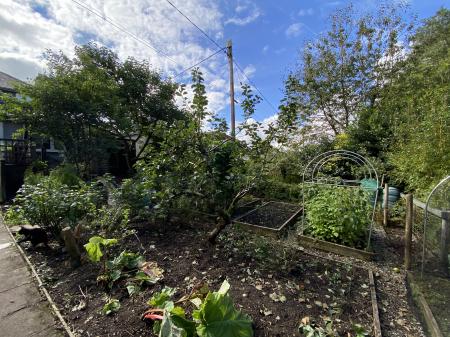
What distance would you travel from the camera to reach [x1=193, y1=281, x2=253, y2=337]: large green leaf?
1.46 metres

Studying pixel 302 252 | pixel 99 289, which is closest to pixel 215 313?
pixel 99 289

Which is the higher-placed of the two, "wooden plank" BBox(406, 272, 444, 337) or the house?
the house

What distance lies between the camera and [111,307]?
1.97 meters

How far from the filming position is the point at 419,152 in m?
4.53

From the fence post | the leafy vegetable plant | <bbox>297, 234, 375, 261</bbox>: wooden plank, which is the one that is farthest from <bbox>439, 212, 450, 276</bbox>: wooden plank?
the leafy vegetable plant

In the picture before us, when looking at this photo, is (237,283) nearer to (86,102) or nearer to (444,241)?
(444,241)

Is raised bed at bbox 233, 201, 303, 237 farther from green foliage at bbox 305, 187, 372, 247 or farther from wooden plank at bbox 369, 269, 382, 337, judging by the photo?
wooden plank at bbox 369, 269, 382, 337

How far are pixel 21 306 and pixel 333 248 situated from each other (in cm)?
405

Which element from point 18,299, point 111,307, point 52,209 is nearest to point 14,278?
point 18,299

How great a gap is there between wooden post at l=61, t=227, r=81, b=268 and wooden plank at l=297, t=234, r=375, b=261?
341 centimetres

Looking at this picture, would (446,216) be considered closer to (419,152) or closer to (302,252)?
(302,252)

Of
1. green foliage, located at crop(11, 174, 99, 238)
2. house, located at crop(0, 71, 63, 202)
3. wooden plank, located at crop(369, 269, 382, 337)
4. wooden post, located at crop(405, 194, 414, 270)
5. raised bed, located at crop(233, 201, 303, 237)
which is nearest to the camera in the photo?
wooden plank, located at crop(369, 269, 382, 337)

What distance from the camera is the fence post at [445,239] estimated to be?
2184 millimetres

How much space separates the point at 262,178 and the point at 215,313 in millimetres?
1856
